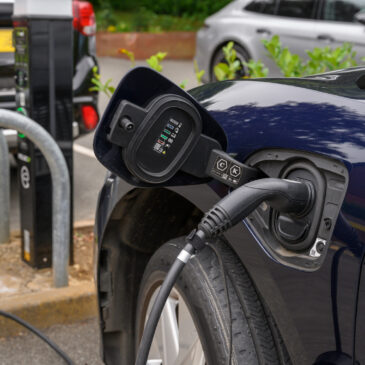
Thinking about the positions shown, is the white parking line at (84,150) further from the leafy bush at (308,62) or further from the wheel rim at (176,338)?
the wheel rim at (176,338)

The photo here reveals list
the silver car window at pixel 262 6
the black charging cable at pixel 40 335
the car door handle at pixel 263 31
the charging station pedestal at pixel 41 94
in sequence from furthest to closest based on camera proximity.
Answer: the silver car window at pixel 262 6
the car door handle at pixel 263 31
the charging station pedestal at pixel 41 94
the black charging cable at pixel 40 335

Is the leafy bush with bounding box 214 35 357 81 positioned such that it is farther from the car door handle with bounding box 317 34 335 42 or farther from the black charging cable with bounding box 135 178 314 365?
the car door handle with bounding box 317 34 335 42

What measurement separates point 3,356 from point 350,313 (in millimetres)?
1994

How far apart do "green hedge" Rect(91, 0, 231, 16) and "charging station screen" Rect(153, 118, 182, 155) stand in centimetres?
1684

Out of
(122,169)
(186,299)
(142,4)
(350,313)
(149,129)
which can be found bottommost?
(142,4)

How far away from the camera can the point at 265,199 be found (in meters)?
1.46

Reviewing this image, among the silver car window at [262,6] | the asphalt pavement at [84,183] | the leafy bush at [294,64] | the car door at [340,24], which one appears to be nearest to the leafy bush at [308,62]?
the leafy bush at [294,64]

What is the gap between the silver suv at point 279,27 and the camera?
757 centimetres

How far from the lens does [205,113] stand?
1.60m

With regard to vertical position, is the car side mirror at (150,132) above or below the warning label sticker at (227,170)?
above

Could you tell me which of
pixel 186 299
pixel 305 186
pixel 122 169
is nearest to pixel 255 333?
pixel 186 299

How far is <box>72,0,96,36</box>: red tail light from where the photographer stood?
4.69 meters

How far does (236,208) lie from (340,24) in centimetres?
662

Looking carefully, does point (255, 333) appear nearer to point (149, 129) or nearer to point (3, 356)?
point (149, 129)
